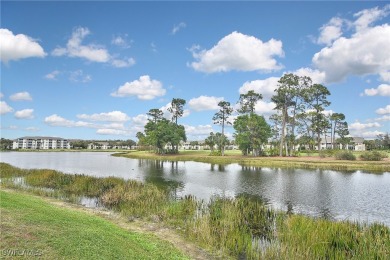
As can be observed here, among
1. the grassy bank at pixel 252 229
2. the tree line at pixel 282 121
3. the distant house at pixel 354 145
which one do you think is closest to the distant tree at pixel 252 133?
the tree line at pixel 282 121

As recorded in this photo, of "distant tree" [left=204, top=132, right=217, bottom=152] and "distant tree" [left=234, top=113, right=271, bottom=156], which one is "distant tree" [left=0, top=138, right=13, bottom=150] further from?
Answer: "distant tree" [left=234, top=113, right=271, bottom=156]

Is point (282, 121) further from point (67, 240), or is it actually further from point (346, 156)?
point (67, 240)

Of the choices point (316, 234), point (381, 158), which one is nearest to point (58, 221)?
point (316, 234)

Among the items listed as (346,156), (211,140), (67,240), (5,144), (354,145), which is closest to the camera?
(67,240)

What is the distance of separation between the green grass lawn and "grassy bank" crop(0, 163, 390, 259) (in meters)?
0.88

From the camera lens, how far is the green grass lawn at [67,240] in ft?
26.5

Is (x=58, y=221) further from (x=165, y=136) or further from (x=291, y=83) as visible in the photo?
(x=165, y=136)

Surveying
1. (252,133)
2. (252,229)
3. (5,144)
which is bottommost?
(252,229)

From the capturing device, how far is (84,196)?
75.5ft

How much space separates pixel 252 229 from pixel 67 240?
8841 mm

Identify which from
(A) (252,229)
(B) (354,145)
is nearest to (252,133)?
(A) (252,229)

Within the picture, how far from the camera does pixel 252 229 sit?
561 inches

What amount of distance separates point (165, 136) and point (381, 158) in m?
58.8

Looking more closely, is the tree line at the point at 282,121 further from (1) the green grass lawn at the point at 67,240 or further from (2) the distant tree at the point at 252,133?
(1) the green grass lawn at the point at 67,240
